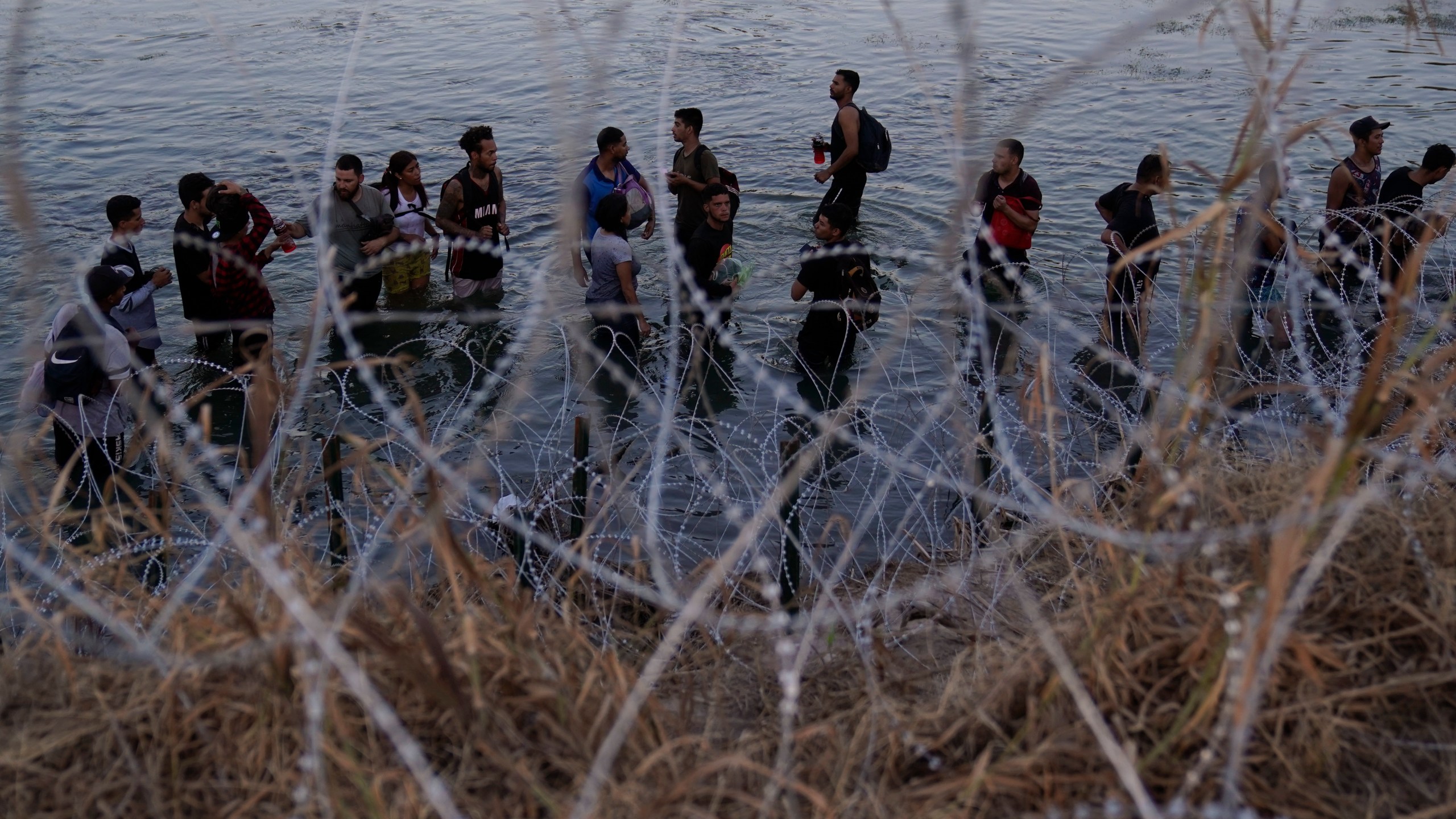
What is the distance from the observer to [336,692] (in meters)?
3.12

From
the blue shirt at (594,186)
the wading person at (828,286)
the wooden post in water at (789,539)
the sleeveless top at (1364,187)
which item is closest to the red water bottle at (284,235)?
the blue shirt at (594,186)

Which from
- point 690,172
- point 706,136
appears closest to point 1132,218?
point 690,172

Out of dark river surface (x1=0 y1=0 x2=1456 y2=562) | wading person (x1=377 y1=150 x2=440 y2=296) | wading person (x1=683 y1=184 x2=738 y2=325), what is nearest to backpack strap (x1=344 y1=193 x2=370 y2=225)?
wading person (x1=377 y1=150 x2=440 y2=296)

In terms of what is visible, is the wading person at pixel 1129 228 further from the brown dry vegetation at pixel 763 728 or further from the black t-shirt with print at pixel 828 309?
the brown dry vegetation at pixel 763 728

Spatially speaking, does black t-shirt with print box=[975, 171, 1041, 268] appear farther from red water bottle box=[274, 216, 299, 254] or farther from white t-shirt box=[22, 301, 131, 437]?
white t-shirt box=[22, 301, 131, 437]

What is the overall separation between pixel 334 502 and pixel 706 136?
923cm

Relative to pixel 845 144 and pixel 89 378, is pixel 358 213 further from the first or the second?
pixel 845 144

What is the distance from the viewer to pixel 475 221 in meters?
8.34

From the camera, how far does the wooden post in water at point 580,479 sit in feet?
16.4

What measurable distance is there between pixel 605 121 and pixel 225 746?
35.8 feet

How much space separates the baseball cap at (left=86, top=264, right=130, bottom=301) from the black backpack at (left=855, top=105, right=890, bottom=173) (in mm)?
5955

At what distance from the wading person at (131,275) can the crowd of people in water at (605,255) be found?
13 millimetres

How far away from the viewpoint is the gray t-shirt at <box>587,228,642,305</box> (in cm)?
732

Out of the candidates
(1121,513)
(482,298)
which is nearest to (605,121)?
(482,298)
